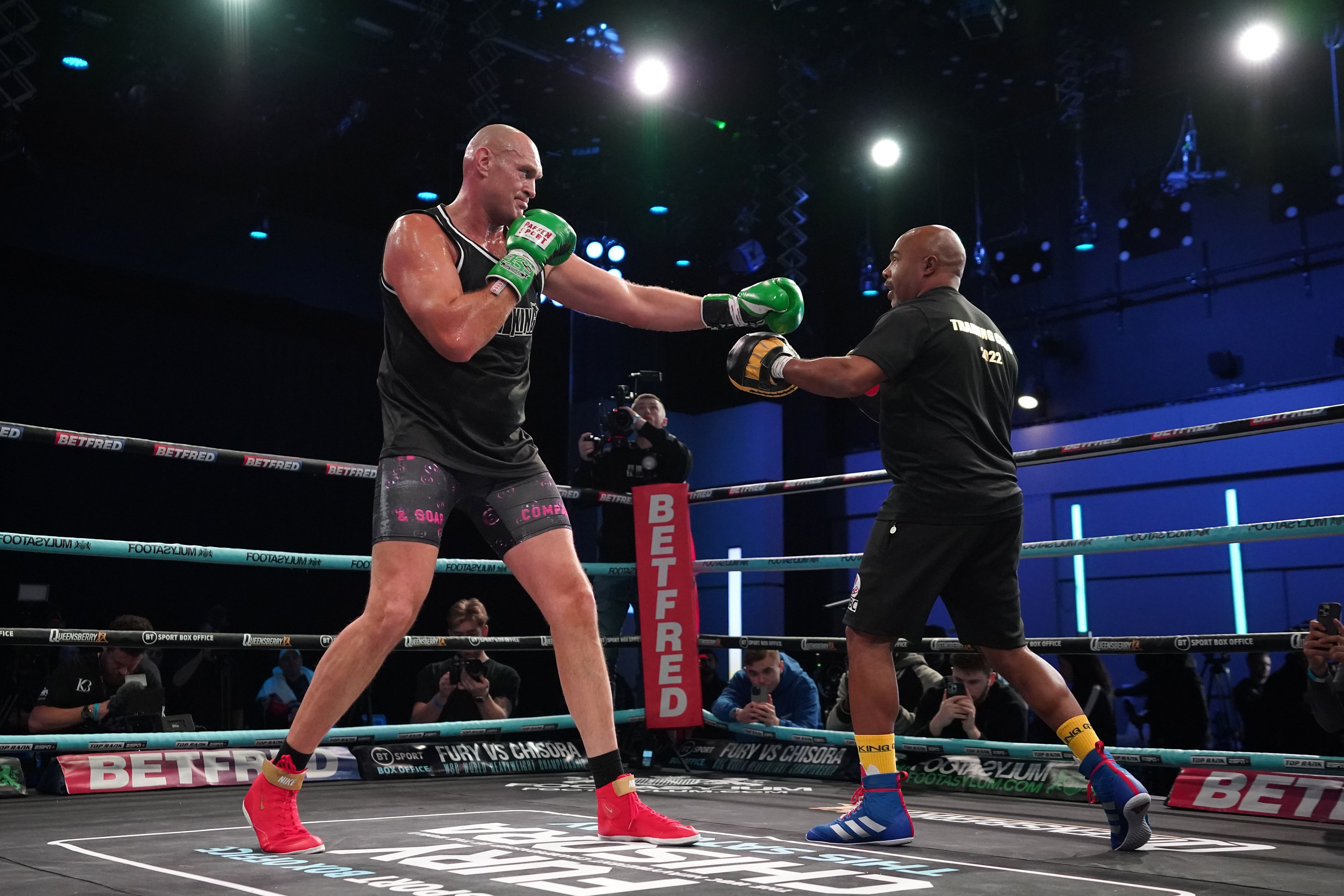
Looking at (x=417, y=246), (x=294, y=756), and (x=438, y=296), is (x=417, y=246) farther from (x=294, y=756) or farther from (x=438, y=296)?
(x=294, y=756)

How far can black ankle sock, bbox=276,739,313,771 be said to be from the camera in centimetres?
205

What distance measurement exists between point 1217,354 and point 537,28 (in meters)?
7.02

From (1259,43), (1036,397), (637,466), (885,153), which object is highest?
(1259,43)

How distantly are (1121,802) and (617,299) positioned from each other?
1.45 metres

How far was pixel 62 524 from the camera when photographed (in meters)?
8.27

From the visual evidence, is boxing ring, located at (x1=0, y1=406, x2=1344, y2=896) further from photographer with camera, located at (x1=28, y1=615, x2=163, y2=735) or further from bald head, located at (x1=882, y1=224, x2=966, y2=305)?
bald head, located at (x1=882, y1=224, x2=966, y2=305)

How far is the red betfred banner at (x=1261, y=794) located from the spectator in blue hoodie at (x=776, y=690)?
4.43ft

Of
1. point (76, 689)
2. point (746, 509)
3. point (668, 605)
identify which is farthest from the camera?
point (746, 509)

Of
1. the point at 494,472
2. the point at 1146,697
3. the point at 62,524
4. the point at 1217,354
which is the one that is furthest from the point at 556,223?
the point at 1217,354

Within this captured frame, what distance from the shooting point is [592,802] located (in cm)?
276

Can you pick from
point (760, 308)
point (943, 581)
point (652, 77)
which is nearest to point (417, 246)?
point (760, 308)

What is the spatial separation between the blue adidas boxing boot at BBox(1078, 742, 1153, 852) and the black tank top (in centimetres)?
126

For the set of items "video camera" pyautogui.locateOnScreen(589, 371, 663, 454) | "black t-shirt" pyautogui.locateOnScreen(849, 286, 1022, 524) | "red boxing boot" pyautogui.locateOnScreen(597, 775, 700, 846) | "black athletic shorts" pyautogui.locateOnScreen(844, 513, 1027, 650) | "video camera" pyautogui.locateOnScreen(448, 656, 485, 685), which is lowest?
"red boxing boot" pyautogui.locateOnScreen(597, 775, 700, 846)

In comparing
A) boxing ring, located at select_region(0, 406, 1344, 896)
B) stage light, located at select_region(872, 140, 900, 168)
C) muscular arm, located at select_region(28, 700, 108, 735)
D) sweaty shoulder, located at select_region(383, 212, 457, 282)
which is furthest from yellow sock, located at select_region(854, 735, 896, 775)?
stage light, located at select_region(872, 140, 900, 168)
